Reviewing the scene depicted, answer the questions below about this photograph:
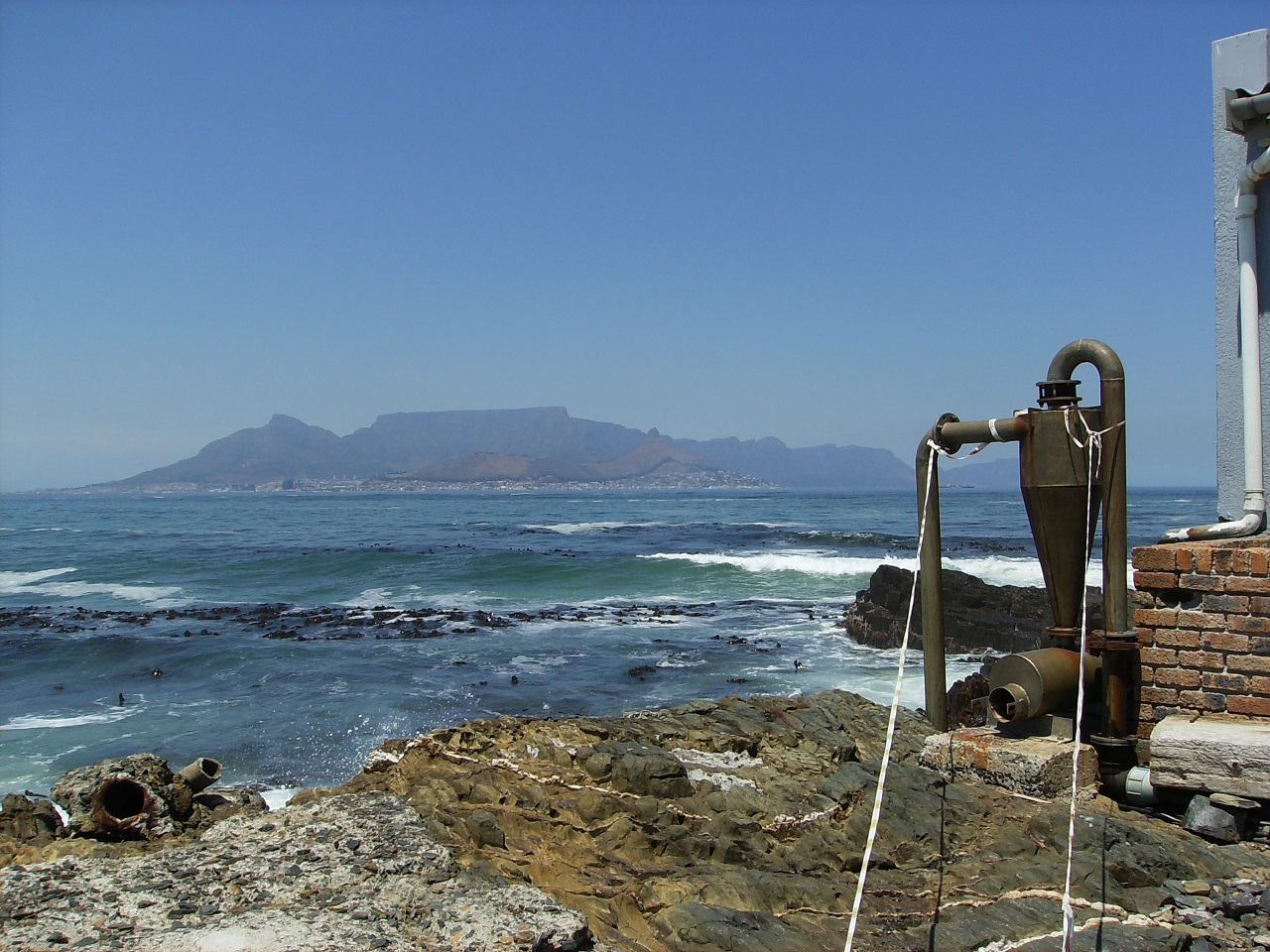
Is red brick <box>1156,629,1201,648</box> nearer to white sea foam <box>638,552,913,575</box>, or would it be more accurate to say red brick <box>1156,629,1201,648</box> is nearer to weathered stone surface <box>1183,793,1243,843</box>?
weathered stone surface <box>1183,793,1243,843</box>

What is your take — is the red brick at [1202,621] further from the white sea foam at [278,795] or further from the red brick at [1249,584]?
the white sea foam at [278,795]

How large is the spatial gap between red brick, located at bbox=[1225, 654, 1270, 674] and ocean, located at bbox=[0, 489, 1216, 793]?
8772 mm

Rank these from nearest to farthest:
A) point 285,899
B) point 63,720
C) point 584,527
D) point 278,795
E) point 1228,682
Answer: point 285,899 → point 1228,682 → point 278,795 → point 63,720 → point 584,527

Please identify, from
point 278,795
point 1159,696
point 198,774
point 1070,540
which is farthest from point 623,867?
point 278,795

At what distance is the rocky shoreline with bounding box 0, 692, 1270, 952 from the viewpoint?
3.64 metres

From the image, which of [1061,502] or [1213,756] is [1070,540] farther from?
[1213,756]

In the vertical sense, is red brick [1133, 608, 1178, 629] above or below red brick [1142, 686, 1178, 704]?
above

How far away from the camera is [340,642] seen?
69.0 ft

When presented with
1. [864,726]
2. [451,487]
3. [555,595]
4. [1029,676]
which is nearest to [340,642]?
[555,595]

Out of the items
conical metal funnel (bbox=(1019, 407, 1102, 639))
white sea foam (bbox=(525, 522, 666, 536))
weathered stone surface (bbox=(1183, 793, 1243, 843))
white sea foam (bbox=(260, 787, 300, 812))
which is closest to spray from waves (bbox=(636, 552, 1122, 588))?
white sea foam (bbox=(525, 522, 666, 536))

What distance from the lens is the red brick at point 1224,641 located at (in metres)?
4.95

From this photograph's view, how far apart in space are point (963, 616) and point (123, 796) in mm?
17843

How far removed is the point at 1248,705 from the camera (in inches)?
194

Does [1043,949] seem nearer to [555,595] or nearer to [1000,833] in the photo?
[1000,833]
